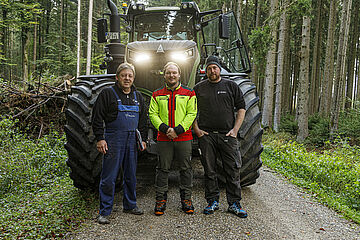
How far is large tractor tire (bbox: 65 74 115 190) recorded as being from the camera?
3.72 meters

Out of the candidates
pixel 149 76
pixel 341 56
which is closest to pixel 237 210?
pixel 149 76

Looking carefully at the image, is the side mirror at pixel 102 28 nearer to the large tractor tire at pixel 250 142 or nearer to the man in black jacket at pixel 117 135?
the man in black jacket at pixel 117 135

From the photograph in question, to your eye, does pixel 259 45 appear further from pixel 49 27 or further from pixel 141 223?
pixel 49 27

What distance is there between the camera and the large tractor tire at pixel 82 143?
3.72 m

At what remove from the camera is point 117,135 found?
361 cm

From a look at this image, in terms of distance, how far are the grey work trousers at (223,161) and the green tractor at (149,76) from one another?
0.25 metres

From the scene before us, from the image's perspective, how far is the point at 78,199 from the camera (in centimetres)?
402

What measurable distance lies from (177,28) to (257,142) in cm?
280

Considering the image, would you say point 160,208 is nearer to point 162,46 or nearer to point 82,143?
point 82,143

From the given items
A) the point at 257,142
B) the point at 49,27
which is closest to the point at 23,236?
the point at 257,142

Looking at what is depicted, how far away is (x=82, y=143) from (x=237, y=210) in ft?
7.54

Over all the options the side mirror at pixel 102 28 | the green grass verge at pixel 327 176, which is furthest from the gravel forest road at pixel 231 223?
Result: the side mirror at pixel 102 28

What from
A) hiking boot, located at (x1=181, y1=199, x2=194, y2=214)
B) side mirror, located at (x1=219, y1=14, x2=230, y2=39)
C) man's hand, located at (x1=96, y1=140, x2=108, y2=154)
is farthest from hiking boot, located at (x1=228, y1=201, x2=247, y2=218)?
side mirror, located at (x1=219, y1=14, x2=230, y2=39)

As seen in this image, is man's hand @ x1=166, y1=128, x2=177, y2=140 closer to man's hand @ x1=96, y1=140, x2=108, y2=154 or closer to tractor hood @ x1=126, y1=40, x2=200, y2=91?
man's hand @ x1=96, y1=140, x2=108, y2=154
